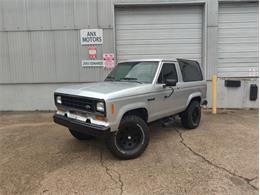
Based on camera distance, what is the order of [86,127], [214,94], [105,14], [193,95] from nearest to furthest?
[86,127] < [193,95] < [214,94] < [105,14]

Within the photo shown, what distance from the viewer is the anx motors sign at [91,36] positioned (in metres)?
8.47

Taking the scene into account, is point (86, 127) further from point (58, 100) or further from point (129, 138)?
point (58, 100)

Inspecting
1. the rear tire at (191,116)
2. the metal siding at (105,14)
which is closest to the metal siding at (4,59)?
the metal siding at (105,14)

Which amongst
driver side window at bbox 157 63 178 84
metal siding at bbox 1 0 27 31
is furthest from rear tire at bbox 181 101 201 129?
metal siding at bbox 1 0 27 31

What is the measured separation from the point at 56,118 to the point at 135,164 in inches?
73.5

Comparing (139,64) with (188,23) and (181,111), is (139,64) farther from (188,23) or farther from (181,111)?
(188,23)

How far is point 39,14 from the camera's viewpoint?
846 cm

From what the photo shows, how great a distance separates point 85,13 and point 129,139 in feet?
20.8

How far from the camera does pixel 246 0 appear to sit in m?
8.59

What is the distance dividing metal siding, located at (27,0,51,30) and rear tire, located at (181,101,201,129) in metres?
6.47

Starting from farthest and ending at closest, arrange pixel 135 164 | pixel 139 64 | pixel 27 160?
pixel 139 64
pixel 27 160
pixel 135 164

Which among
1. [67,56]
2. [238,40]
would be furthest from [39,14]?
[238,40]

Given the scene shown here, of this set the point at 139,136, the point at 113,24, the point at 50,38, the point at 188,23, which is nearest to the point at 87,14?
the point at 113,24

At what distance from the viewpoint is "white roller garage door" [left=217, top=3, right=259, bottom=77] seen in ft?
29.0
